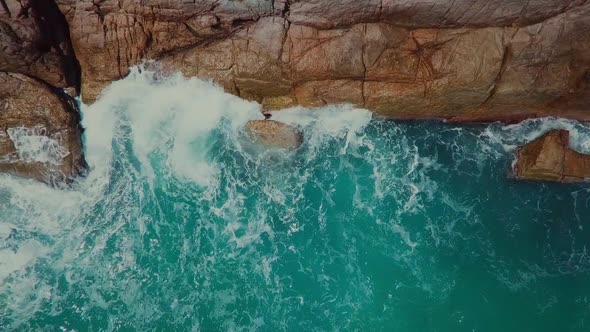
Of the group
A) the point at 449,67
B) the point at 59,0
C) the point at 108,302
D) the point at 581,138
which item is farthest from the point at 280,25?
the point at 581,138

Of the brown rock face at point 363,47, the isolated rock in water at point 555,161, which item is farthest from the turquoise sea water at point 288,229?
the brown rock face at point 363,47

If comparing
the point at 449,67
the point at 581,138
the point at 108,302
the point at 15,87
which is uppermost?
the point at 449,67

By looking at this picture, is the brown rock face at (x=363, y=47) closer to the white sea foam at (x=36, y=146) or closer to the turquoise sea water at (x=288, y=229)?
the turquoise sea water at (x=288, y=229)

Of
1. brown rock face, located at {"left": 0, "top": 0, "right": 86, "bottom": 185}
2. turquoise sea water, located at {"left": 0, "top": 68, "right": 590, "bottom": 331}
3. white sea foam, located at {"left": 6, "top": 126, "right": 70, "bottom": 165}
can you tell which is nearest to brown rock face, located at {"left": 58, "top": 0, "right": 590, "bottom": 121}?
brown rock face, located at {"left": 0, "top": 0, "right": 86, "bottom": 185}

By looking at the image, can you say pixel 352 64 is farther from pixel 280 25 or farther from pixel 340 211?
pixel 340 211

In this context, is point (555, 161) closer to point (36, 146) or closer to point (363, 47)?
point (363, 47)

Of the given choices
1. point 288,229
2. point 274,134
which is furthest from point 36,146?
point 288,229

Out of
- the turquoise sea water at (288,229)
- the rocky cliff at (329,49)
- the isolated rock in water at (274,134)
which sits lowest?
the turquoise sea water at (288,229)
